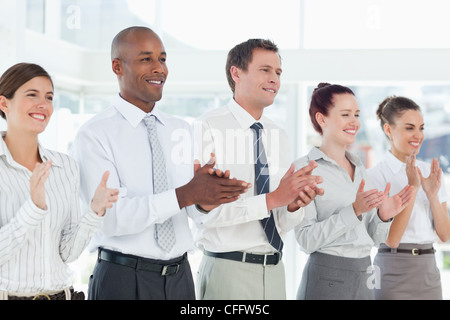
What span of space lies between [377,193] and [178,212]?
81cm

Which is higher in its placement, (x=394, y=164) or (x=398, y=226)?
(x=394, y=164)

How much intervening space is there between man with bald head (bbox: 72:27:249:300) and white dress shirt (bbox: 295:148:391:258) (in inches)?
19.6


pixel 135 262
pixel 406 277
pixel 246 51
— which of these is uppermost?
pixel 246 51

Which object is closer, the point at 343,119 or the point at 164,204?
the point at 164,204

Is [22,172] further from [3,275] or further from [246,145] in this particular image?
[246,145]

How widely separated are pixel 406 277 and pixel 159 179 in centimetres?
132

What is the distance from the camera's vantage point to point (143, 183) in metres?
2.38

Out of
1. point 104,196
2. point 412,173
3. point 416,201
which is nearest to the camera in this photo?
point 104,196

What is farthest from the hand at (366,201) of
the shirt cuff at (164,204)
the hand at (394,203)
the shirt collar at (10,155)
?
the shirt collar at (10,155)

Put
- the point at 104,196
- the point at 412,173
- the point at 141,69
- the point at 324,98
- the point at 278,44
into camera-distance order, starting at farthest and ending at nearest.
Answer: the point at 278,44, the point at 412,173, the point at 324,98, the point at 141,69, the point at 104,196

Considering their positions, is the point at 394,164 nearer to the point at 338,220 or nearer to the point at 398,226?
the point at 398,226

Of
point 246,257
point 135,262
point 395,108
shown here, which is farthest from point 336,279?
point 395,108

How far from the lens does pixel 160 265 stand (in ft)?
7.55

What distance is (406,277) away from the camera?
2.98 metres
